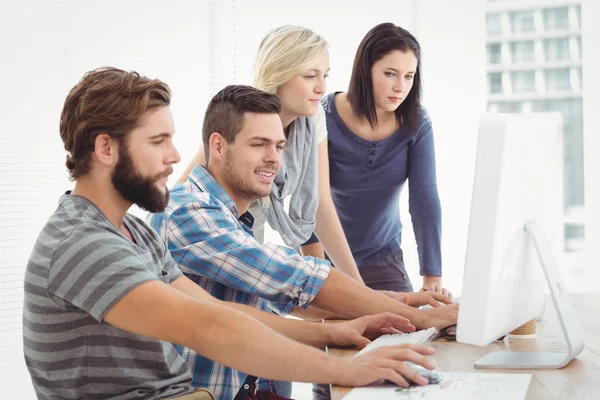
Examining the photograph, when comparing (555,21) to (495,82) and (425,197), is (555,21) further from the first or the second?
(425,197)

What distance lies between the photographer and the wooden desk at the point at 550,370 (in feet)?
3.76

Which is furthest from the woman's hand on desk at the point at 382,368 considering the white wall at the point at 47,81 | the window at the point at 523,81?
the window at the point at 523,81

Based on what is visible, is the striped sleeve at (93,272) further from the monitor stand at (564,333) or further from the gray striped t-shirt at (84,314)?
the monitor stand at (564,333)

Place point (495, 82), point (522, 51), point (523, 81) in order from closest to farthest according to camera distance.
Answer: point (522, 51) → point (523, 81) → point (495, 82)

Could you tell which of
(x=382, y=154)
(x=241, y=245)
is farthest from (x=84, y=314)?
(x=382, y=154)

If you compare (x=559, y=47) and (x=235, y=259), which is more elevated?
(x=559, y=47)

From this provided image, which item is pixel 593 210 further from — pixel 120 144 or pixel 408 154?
pixel 120 144

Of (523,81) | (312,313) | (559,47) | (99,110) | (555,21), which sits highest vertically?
(555,21)

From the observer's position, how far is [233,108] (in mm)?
1787

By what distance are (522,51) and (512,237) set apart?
18.0 ft

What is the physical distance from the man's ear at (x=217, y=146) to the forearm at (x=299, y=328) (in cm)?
39

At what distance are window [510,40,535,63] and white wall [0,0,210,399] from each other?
333cm

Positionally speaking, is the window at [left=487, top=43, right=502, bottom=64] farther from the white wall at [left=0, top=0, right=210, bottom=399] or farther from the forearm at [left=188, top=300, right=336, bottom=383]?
the forearm at [left=188, top=300, right=336, bottom=383]

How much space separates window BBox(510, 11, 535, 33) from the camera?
6046 mm
